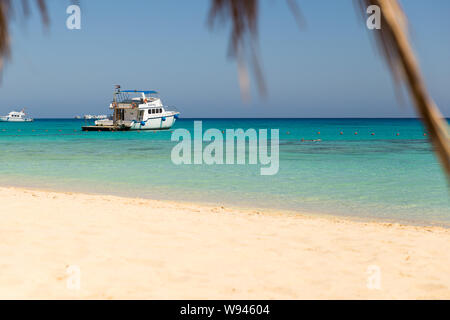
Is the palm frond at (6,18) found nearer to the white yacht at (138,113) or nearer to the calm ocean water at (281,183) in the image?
the calm ocean water at (281,183)

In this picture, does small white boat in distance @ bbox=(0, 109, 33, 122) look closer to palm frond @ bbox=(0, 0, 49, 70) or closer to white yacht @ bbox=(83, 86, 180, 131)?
white yacht @ bbox=(83, 86, 180, 131)

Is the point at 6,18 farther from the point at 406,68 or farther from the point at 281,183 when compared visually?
the point at 281,183

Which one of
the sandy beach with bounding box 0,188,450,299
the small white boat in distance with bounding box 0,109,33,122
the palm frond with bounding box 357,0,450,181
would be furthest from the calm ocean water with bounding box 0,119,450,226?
the small white boat in distance with bounding box 0,109,33,122

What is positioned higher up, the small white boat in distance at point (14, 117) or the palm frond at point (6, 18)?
the small white boat in distance at point (14, 117)

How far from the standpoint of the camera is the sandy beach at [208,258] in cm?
429

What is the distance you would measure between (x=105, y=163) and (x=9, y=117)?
4738 inches

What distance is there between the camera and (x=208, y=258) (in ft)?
17.5

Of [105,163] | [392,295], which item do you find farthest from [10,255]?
[105,163]

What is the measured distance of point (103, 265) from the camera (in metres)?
4.86

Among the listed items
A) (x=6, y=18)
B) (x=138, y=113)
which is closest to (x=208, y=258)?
(x=6, y=18)

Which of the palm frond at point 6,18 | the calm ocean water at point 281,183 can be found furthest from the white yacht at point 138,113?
the palm frond at point 6,18

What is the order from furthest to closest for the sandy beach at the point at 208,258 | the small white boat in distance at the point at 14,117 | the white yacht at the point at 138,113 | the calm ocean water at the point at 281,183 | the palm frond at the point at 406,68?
the small white boat in distance at the point at 14,117 < the white yacht at the point at 138,113 < the calm ocean water at the point at 281,183 < the sandy beach at the point at 208,258 < the palm frond at the point at 406,68

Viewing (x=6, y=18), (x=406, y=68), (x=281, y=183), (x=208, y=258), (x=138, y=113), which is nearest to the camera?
(x=406, y=68)
